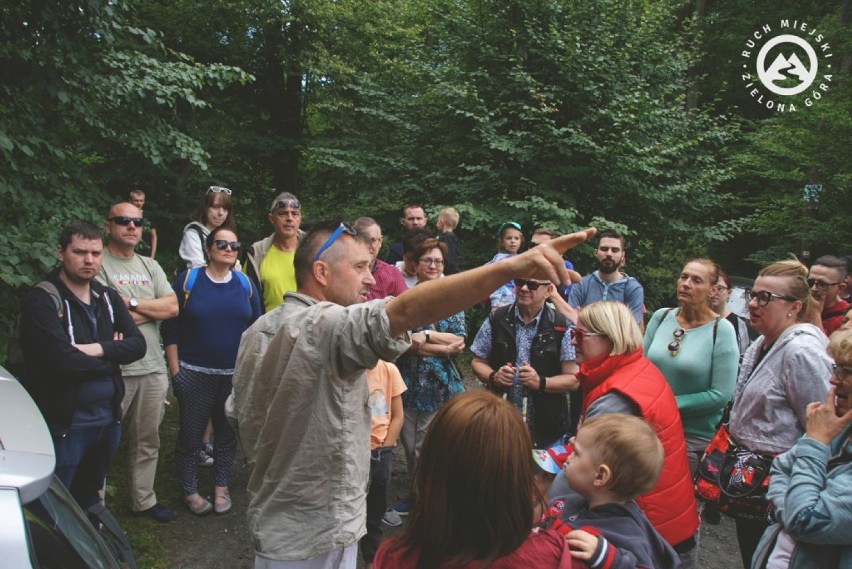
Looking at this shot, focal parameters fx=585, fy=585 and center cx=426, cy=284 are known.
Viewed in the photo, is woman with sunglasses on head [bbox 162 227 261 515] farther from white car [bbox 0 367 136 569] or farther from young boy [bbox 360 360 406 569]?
white car [bbox 0 367 136 569]

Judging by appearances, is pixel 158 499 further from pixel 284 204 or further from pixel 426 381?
pixel 284 204

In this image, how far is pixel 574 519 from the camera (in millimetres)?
1973

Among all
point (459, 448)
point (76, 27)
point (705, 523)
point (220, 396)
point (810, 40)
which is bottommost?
point (705, 523)

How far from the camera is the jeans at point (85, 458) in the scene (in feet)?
11.2

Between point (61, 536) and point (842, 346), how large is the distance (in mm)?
2686

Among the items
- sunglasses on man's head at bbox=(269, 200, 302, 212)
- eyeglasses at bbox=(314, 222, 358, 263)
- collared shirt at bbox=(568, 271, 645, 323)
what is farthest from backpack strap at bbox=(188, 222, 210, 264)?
collared shirt at bbox=(568, 271, 645, 323)

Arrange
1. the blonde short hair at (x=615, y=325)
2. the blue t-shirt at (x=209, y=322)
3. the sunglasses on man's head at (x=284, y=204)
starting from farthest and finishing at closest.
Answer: the sunglasses on man's head at (x=284, y=204) → the blue t-shirt at (x=209, y=322) → the blonde short hair at (x=615, y=325)

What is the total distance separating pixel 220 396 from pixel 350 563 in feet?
8.01

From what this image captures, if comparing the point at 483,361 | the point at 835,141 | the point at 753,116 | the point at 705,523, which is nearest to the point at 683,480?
the point at 483,361

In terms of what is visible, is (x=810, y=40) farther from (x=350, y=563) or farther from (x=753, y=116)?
(x=350, y=563)

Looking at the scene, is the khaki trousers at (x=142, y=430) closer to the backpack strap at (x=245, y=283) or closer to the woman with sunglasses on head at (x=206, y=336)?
the woman with sunglasses on head at (x=206, y=336)

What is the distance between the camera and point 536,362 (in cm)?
391

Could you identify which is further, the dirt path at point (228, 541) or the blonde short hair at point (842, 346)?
the dirt path at point (228, 541)

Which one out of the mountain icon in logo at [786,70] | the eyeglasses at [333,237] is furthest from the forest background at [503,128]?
the eyeglasses at [333,237]
